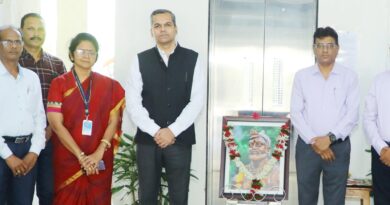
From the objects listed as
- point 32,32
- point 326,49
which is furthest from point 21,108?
point 326,49

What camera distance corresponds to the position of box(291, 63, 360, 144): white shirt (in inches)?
127

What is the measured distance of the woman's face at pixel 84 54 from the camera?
3023mm

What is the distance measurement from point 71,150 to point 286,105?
221cm

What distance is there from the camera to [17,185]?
9.32 ft

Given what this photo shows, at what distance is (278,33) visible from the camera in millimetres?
4410

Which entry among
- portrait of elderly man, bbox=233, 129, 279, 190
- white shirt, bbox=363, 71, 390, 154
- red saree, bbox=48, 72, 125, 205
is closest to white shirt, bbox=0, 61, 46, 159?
red saree, bbox=48, 72, 125, 205

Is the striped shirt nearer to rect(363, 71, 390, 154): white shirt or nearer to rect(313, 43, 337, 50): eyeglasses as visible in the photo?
rect(313, 43, 337, 50): eyeglasses

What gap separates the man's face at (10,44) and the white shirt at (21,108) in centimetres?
8

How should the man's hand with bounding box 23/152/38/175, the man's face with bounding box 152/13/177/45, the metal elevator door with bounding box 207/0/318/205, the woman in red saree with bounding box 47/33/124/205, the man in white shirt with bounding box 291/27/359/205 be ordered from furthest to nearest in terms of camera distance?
the metal elevator door with bounding box 207/0/318/205, the man in white shirt with bounding box 291/27/359/205, the man's face with bounding box 152/13/177/45, the woman in red saree with bounding box 47/33/124/205, the man's hand with bounding box 23/152/38/175

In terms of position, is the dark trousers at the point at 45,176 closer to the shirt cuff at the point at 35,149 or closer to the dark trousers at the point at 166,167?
the shirt cuff at the point at 35,149

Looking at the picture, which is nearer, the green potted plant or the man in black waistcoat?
the man in black waistcoat

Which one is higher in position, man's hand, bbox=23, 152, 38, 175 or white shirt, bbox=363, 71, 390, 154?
white shirt, bbox=363, 71, 390, 154

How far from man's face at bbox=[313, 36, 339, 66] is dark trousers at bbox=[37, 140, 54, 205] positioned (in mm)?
1965

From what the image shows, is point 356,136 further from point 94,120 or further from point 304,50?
point 94,120
